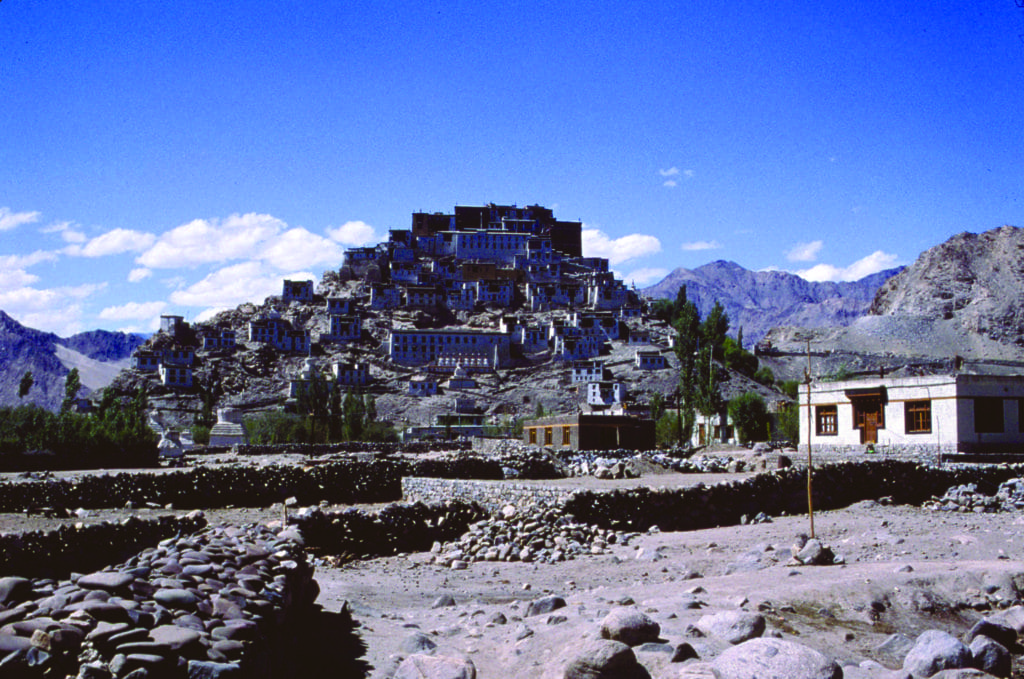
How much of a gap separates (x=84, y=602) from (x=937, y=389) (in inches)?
1428

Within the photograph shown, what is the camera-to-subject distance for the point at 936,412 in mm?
34844

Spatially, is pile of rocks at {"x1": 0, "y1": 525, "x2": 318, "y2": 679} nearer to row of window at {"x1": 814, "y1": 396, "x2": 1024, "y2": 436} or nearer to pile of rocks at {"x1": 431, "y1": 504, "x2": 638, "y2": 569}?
pile of rocks at {"x1": 431, "y1": 504, "x2": 638, "y2": 569}

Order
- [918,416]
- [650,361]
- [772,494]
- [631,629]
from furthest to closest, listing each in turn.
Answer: [650,361]
[918,416]
[772,494]
[631,629]

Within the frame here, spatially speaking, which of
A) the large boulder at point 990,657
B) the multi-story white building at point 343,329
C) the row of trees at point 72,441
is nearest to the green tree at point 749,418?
the row of trees at point 72,441

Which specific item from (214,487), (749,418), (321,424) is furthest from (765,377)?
(214,487)

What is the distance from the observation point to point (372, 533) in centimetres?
1839

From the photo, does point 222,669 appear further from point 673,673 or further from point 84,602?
point 673,673

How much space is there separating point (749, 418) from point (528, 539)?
182 feet

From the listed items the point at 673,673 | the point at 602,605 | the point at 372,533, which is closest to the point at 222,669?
the point at 673,673

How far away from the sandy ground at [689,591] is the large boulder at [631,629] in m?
0.20

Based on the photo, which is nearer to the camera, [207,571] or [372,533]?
[207,571]

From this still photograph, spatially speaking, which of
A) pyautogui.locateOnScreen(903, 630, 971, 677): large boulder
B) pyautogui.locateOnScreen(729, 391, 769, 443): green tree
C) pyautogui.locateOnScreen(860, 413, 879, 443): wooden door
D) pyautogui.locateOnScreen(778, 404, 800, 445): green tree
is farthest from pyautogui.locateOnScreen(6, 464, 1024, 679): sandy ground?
pyautogui.locateOnScreen(729, 391, 769, 443): green tree

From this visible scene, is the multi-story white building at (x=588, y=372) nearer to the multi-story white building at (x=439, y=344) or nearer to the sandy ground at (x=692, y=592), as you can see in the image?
the multi-story white building at (x=439, y=344)

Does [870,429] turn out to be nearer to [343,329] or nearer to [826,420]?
[826,420]
